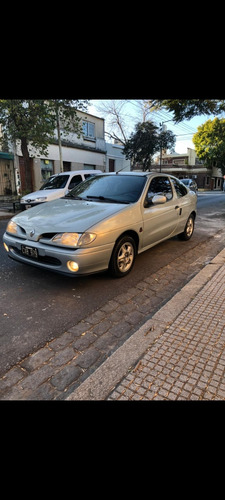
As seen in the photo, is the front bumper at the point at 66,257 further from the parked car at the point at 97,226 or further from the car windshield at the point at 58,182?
the car windshield at the point at 58,182

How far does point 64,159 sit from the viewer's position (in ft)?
69.2

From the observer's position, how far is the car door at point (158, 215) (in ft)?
14.4

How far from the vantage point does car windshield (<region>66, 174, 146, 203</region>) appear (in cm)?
→ 431

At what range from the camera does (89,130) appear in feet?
78.1

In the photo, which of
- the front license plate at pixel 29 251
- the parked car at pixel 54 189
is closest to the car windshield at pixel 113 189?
the front license plate at pixel 29 251

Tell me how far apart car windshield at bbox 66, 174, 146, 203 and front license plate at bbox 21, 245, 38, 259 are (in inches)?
55.9

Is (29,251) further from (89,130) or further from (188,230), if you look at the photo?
(89,130)

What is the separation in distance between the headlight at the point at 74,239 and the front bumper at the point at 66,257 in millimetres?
66

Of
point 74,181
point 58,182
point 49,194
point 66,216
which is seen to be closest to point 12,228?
point 66,216

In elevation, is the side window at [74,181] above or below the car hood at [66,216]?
above

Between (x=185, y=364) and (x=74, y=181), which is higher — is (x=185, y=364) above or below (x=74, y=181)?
below

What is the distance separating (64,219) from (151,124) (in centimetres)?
2661

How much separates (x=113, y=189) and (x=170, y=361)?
10.2 feet
